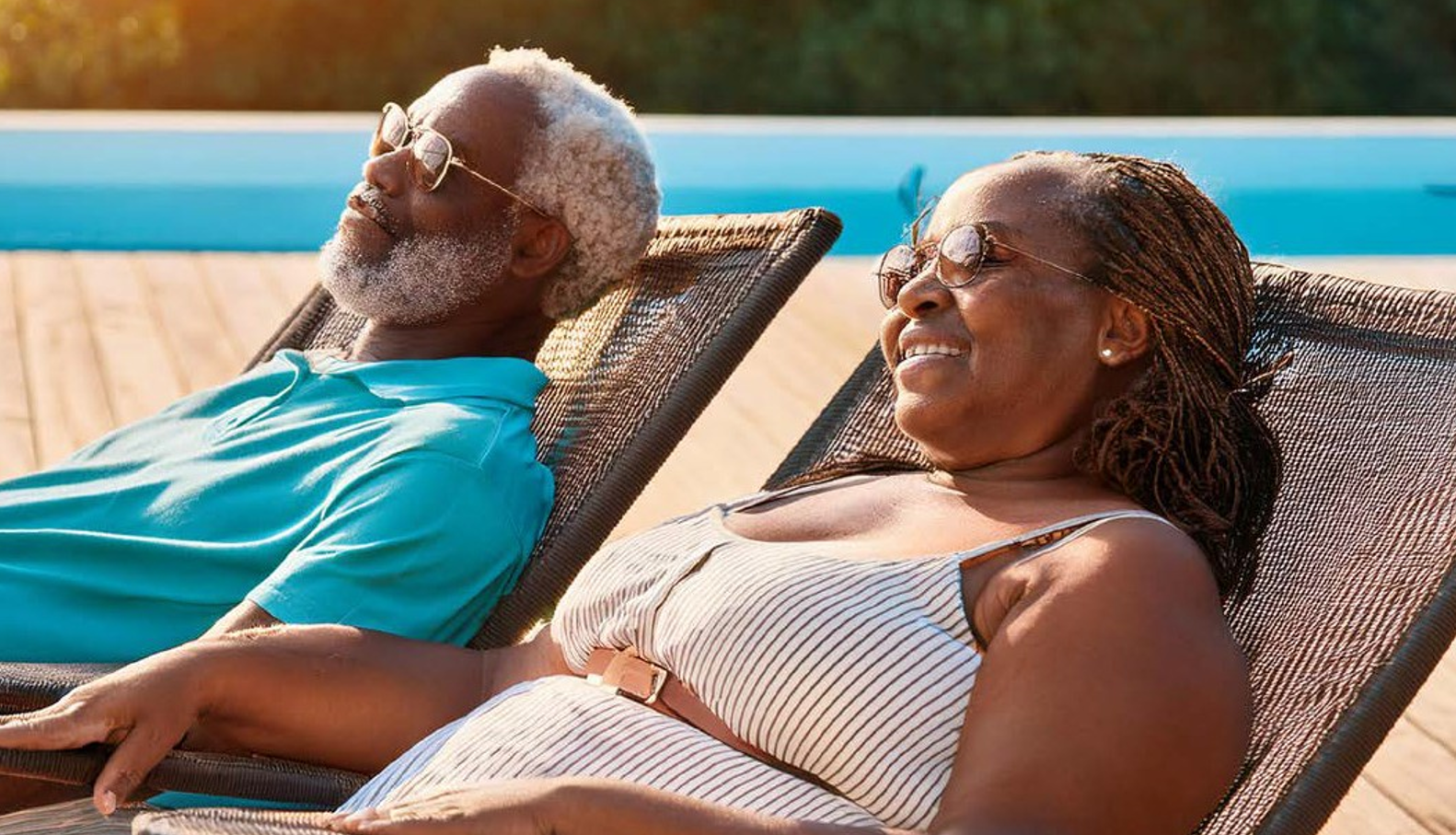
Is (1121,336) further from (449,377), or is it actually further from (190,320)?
(190,320)

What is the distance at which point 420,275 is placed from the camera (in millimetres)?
3129

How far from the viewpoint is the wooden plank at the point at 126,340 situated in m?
5.84

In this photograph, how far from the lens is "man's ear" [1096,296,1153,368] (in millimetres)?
2104

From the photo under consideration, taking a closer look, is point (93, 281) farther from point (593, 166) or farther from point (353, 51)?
point (353, 51)

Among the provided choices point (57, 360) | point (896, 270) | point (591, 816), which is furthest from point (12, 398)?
point (591, 816)

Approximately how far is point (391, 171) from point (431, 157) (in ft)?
0.26

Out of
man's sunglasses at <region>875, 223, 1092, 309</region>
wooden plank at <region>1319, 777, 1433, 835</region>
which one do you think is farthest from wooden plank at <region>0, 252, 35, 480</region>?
man's sunglasses at <region>875, 223, 1092, 309</region>

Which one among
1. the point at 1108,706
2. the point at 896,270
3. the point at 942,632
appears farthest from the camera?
the point at 896,270

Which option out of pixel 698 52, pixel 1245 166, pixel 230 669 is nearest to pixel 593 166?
pixel 230 669

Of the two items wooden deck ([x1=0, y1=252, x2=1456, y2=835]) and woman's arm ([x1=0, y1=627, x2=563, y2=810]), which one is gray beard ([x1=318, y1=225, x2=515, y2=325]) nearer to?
woman's arm ([x1=0, y1=627, x2=563, y2=810])

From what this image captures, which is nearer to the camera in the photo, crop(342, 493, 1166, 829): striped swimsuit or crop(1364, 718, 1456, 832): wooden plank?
crop(342, 493, 1166, 829): striped swimsuit

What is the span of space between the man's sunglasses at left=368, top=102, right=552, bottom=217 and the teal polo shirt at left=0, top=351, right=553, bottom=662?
0.93 ft

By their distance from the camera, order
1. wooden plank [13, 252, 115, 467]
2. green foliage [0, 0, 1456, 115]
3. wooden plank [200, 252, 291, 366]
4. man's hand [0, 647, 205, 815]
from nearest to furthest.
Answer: man's hand [0, 647, 205, 815] → wooden plank [13, 252, 115, 467] → wooden plank [200, 252, 291, 366] → green foliage [0, 0, 1456, 115]

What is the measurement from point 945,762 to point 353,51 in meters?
14.1
